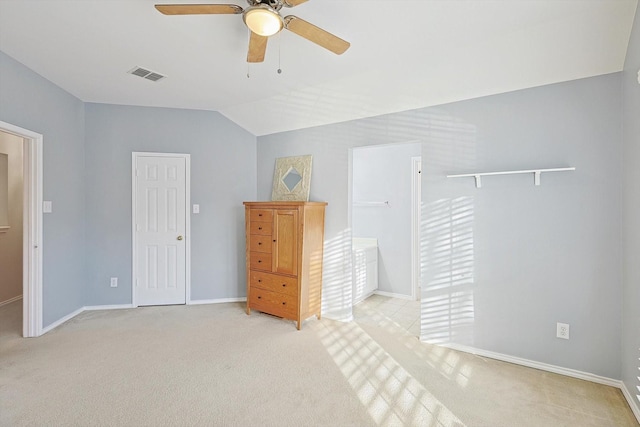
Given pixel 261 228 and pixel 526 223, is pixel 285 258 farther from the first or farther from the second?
pixel 526 223

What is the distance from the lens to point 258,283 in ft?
12.0

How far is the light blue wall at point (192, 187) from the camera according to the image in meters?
3.86

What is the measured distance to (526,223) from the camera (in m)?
2.53

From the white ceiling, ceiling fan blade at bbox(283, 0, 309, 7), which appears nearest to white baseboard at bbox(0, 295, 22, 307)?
the white ceiling

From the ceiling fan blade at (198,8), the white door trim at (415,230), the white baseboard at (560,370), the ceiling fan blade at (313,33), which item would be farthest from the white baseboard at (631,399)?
the ceiling fan blade at (198,8)

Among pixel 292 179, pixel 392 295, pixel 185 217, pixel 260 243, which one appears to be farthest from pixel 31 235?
pixel 392 295

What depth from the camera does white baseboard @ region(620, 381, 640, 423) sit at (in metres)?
1.89

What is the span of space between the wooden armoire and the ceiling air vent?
158 cm

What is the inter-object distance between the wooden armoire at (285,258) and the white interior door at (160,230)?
1.04 meters

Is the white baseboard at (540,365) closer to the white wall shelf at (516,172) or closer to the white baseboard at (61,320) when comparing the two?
the white wall shelf at (516,172)

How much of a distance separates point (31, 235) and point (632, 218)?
193 inches

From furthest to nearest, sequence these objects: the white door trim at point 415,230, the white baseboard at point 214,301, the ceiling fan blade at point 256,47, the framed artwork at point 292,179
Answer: the white door trim at point 415,230 < the white baseboard at point 214,301 < the framed artwork at point 292,179 < the ceiling fan blade at point 256,47

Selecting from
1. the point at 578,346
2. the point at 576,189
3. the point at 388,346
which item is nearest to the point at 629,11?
the point at 576,189

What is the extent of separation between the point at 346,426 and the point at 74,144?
4046 millimetres
